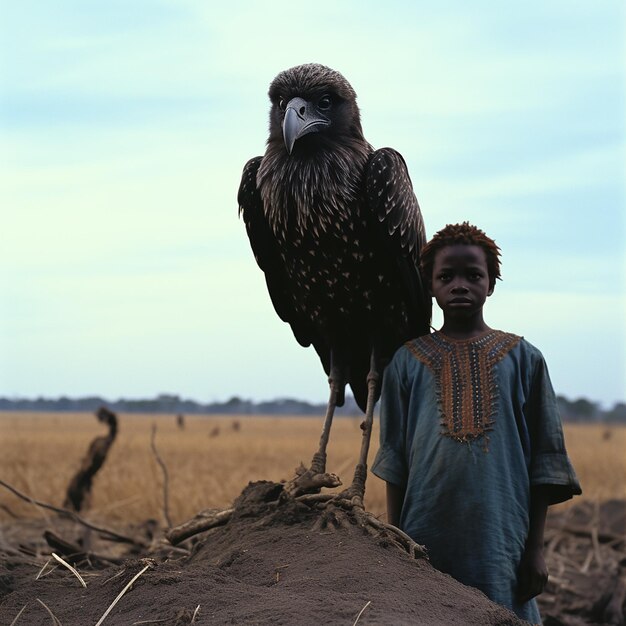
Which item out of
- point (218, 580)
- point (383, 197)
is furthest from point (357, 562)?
point (383, 197)

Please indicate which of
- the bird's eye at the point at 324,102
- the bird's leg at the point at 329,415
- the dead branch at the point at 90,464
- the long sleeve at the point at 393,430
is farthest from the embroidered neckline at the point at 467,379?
the dead branch at the point at 90,464

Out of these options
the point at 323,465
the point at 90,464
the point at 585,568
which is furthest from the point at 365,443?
the point at 90,464

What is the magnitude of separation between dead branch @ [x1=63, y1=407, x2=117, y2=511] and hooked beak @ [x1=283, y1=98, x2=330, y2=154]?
6641 mm

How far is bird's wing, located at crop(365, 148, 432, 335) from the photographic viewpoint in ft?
14.4

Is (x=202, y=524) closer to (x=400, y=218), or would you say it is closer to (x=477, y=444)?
(x=477, y=444)

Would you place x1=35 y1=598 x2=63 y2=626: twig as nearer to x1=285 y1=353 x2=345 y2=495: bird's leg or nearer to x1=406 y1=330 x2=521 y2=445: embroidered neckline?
x1=285 y1=353 x2=345 y2=495: bird's leg

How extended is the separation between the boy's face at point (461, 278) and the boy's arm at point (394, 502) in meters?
0.85

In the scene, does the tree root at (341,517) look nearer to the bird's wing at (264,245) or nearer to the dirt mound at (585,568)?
the bird's wing at (264,245)

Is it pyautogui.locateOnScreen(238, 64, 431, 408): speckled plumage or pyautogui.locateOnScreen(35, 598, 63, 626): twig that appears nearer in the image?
pyautogui.locateOnScreen(35, 598, 63, 626): twig

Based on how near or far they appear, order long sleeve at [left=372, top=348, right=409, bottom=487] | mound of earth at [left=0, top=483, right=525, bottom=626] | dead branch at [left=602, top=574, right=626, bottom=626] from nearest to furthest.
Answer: mound of earth at [left=0, top=483, right=525, bottom=626], long sleeve at [left=372, top=348, right=409, bottom=487], dead branch at [left=602, top=574, right=626, bottom=626]

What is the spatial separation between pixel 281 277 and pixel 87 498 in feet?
23.0

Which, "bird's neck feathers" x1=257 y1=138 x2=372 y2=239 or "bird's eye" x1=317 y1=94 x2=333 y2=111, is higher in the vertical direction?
"bird's eye" x1=317 y1=94 x2=333 y2=111

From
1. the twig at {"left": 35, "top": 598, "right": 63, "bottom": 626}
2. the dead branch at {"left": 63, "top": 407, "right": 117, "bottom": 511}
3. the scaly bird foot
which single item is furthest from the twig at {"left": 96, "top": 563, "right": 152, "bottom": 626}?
the dead branch at {"left": 63, "top": 407, "right": 117, "bottom": 511}

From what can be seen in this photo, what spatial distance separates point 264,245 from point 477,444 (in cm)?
167
